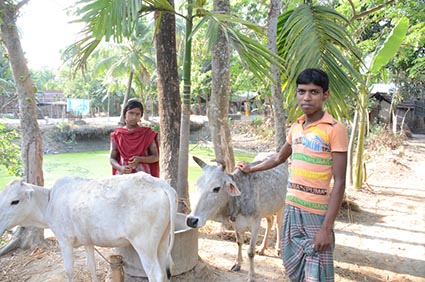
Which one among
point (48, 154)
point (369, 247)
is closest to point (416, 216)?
point (369, 247)

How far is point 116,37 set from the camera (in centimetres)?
283

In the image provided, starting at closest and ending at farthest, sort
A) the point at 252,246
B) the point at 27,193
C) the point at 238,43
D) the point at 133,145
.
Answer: the point at 27,193 → the point at 238,43 → the point at 133,145 → the point at 252,246

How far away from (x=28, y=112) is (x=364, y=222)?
513 cm

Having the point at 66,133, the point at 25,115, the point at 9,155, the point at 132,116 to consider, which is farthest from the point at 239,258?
the point at 66,133

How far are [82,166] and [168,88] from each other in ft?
39.6

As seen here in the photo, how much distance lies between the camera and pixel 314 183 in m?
2.12

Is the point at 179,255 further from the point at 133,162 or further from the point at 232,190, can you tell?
the point at 133,162

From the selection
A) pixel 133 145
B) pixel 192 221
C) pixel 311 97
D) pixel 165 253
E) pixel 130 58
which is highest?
pixel 130 58

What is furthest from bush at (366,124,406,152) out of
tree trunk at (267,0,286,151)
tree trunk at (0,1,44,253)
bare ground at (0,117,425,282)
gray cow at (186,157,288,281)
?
tree trunk at (0,1,44,253)

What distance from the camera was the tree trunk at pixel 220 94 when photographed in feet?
14.6

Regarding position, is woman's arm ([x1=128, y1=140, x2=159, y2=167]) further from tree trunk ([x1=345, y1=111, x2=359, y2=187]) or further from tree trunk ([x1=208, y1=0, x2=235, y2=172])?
tree trunk ([x1=345, y1=111, x2=359, y2=187])

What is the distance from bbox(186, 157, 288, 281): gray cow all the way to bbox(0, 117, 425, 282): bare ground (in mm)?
351

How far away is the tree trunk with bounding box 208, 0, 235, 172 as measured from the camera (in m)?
4.44

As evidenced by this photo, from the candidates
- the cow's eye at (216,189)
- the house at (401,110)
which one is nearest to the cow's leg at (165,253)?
the cow's eye at (216,189)
